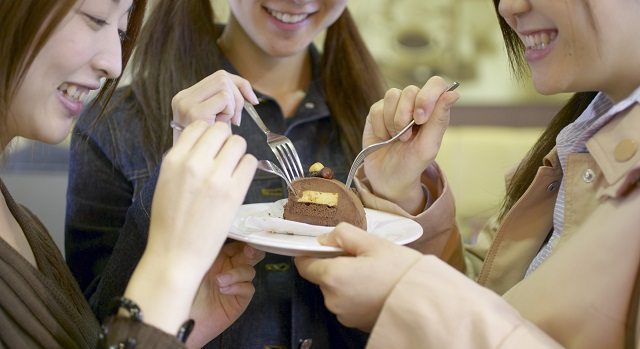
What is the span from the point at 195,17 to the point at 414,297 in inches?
44.8

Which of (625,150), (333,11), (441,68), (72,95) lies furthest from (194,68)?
(441,68)

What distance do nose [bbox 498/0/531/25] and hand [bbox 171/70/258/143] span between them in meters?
0.50

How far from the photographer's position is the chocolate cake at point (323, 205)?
1.41 meters

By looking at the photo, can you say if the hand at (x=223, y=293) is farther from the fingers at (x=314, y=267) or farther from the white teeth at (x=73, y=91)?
the white teeth at (x=73, y=91)

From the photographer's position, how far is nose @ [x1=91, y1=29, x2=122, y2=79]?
1.31 m

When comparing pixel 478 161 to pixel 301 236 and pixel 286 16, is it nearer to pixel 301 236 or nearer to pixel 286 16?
pixel 286 16

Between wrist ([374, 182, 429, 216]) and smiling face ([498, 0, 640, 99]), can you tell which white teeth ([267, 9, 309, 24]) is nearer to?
wrist ([374, 182, 429, 216])

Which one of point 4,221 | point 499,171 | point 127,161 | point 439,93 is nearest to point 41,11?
point 4,221

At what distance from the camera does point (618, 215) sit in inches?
43.2

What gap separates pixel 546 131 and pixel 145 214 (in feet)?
2.69

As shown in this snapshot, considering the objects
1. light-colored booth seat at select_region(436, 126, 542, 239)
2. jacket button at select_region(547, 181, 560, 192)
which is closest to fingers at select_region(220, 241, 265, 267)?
jacket button at select_region(547, 181, 560, 192)

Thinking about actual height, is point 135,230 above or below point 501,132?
above

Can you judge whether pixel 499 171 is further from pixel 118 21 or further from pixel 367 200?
pixel 118 21

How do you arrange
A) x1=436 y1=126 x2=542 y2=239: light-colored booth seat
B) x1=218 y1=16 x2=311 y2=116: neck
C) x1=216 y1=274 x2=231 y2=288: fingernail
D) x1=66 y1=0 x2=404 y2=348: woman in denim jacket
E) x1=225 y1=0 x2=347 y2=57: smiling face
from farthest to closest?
x1=436 y1=126 x2=542 y2=239: light-colored booth seat → x1=218 y1=16 x2=311 y2=116: neck → x1=225 y1=0 x2=347 y2=57: smiling face → x1=66 y1=0 x2=404 y2=348: woman in denim jacket → x1=216 y1=274 x2=231 y2=288: fingernail
